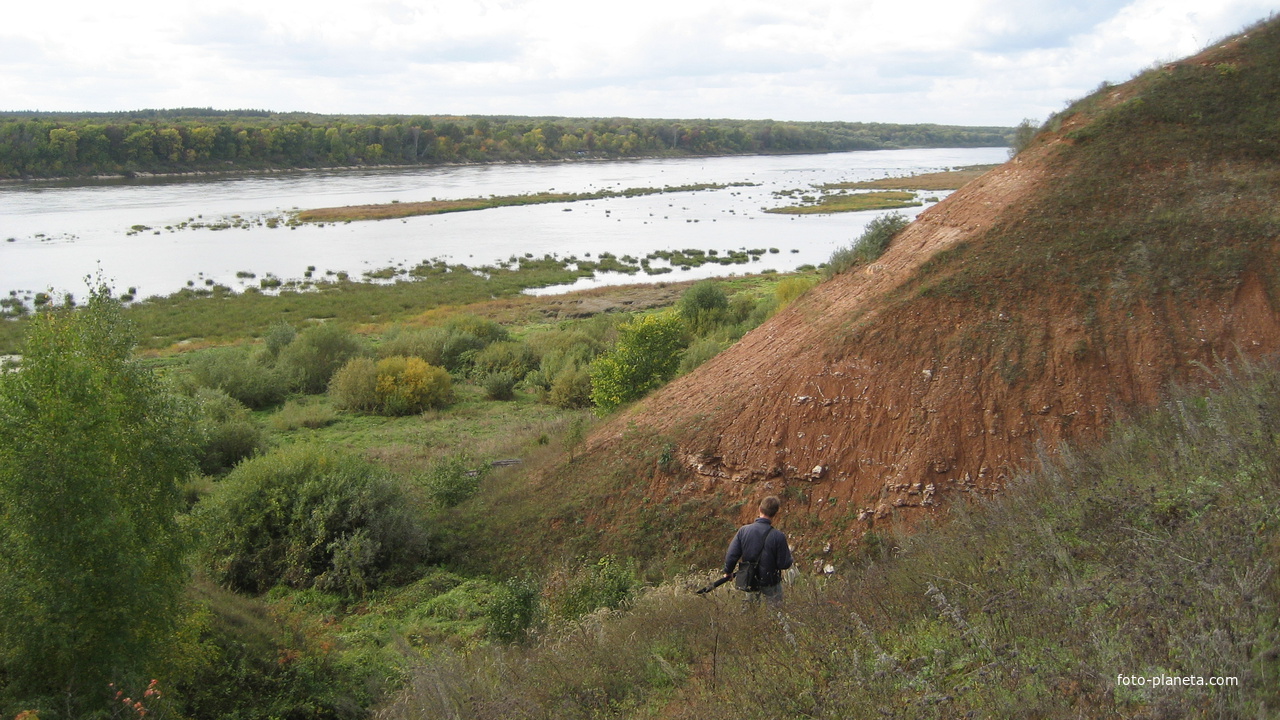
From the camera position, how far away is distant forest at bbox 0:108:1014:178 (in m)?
96.6

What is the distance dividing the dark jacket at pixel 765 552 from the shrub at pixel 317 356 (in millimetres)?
22411

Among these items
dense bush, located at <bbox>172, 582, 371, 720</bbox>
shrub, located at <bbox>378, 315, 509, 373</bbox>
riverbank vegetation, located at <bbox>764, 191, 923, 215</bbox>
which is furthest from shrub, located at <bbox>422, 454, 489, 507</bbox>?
riverbank vegetation, located at <bbox>764, 191, 923, 215</bbox>

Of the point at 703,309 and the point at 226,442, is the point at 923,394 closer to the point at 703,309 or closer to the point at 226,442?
the point at 226,442

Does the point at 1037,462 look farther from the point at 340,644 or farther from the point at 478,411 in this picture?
the point at 478,411

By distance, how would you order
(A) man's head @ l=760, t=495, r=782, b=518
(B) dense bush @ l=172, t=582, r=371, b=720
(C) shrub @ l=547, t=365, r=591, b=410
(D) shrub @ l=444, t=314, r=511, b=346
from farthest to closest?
(D) shrub @ l=444, t=314, r=511, b=346
(C) shrub @ l=547, t=365, r=591, b=410
(B) dense bush @ l=172, t=582, r=371, b=720
(A) man's head @ l=760, t=495, r=782, b=518

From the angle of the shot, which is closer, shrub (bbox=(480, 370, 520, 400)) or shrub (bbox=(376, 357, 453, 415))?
shrub (bbox=(376, 357, 453, 415))

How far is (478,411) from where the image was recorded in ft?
77.3

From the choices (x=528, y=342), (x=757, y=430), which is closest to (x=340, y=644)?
(x=757, y=430)

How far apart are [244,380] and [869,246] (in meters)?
18.6

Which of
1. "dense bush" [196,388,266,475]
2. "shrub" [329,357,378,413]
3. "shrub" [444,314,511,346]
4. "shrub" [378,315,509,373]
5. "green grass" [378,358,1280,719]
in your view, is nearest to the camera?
"green grass" [378,358,1280,719]

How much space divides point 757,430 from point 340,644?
657cm

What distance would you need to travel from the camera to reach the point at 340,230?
2753 inches

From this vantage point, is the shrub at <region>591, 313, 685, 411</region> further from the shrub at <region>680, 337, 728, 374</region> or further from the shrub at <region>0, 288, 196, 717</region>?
the shrub at <region>0, 288, 196, 717</region>

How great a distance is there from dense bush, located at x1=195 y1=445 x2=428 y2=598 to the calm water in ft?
107
